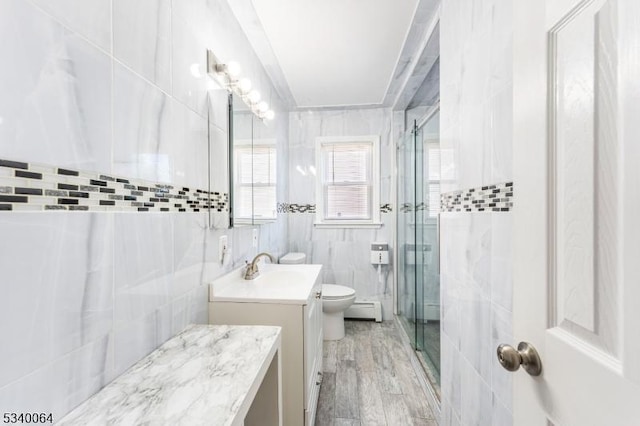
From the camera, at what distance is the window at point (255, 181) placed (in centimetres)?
187

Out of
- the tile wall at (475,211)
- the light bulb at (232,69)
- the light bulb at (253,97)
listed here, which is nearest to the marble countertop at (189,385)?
the tile wall at (475,211)

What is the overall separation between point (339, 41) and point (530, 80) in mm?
1819

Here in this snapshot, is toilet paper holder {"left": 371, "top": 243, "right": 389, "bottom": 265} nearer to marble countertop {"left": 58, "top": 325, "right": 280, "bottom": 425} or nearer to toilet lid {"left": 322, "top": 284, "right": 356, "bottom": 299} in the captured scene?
toilet lid {"left": 322, "top": 284, "right": 356, "bottom": 299}

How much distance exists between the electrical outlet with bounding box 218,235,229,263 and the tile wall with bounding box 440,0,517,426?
1.20 metres

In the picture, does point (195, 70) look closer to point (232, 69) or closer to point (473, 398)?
point (232, 69)

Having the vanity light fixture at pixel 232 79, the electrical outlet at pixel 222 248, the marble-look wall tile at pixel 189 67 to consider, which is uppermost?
the vanity light fixture at pixel 232 79

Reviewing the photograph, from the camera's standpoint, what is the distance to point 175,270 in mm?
1176

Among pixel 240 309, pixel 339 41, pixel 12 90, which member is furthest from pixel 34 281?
pixel 339 41

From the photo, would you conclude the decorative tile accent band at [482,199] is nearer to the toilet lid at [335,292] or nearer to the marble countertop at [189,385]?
the marble countertop at [189,385]

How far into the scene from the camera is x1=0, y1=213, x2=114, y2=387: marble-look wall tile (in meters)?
0.58

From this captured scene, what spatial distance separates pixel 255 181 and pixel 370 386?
5.67 ft

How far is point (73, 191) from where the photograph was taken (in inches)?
28.3

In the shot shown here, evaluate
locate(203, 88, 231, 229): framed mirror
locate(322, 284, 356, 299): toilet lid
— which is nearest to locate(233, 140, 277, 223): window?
locate(203, 88, 231, 229): framed mirror

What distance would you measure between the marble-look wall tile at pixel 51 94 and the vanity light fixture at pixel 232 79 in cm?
77
